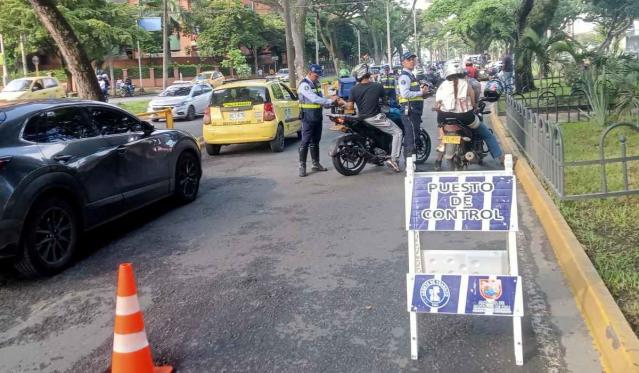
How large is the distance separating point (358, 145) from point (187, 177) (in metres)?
2.78

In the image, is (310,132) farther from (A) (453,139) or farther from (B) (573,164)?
(B) (573,164)

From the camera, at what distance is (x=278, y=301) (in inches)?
197

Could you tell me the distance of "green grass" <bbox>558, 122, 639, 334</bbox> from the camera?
4672mm

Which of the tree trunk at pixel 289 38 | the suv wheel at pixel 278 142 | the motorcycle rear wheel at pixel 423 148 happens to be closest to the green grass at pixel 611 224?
the motorcycle rear wheel at pixel 423 148

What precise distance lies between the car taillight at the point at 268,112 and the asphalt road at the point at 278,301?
4.97 metres

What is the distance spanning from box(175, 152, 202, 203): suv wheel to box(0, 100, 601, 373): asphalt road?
13.3 inches

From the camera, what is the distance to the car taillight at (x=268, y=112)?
1298 cm

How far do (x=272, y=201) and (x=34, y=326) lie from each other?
433 centimetres

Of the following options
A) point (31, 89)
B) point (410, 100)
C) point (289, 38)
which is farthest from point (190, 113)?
point (410, 100)

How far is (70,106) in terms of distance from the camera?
6.71m

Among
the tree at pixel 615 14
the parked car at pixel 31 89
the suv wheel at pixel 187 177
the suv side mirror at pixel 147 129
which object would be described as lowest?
the suv wheel at pixel 187 177

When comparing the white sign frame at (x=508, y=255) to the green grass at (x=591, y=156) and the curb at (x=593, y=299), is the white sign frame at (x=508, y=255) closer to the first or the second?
the curb at (x=593, y=299)

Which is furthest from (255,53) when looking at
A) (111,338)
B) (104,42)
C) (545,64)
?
(111,338)

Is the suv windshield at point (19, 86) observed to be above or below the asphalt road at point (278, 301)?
above
